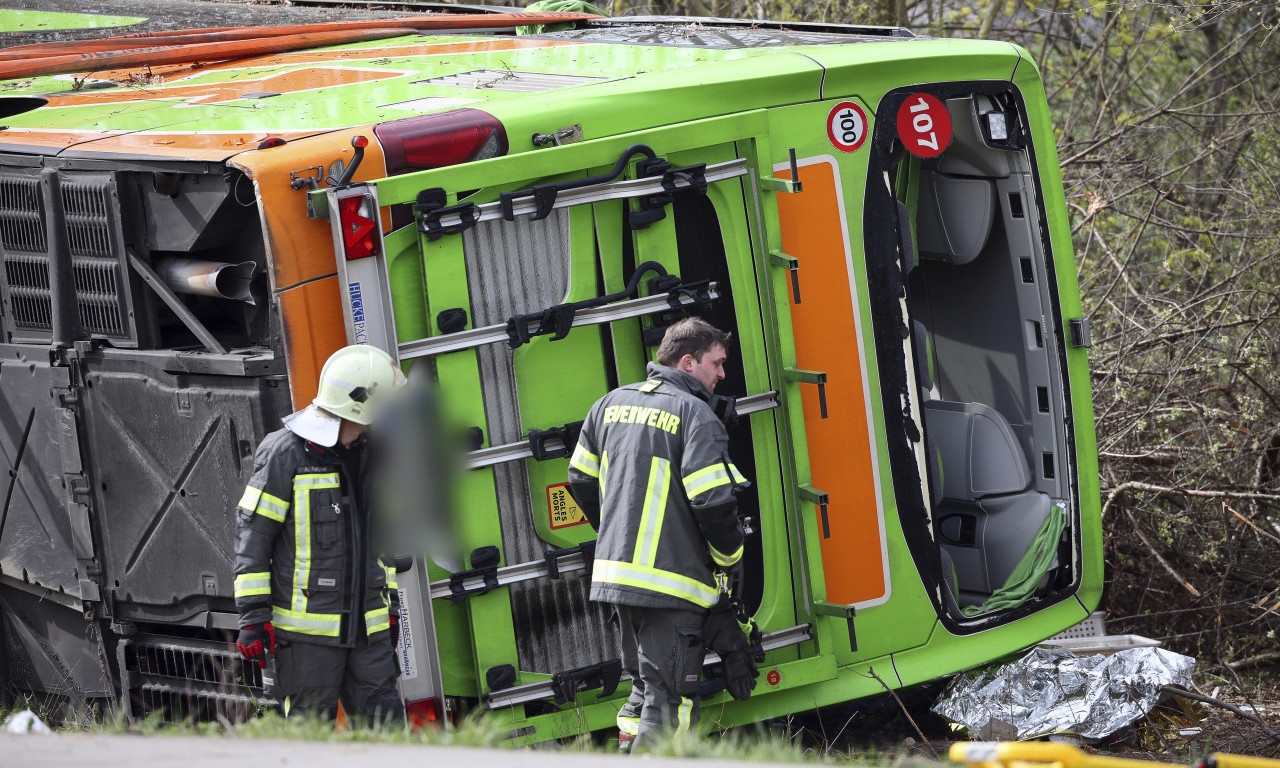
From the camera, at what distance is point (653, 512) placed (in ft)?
14.0

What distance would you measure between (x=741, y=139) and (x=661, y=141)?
0.97 ft

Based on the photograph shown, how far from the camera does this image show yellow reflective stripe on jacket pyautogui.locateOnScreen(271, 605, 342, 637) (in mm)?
4145

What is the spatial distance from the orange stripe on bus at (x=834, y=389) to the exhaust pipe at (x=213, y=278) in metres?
1.75

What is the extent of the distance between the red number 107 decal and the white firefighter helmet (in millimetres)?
2103

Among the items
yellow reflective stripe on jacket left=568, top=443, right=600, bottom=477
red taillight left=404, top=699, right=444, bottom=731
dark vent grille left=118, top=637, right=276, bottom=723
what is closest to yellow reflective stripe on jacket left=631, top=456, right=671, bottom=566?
yellow reflective stripe on jacket left=568, top=443, right=600, bottom=477

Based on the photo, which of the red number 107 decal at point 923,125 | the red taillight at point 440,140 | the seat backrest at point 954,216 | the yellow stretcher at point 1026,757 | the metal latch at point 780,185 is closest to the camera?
the yellow stretcher at point 1026,757

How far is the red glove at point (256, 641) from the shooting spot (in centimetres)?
403

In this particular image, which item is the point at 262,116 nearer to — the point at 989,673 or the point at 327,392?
the point at 327,392

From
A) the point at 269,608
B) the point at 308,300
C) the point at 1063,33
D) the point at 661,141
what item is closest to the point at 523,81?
the point at 661,141

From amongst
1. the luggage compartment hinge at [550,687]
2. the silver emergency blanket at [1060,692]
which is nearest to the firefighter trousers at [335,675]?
the luggage compartment hinge at [550,687]

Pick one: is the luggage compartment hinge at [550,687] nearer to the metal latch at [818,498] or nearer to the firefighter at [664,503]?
the firefighter at [664,503]

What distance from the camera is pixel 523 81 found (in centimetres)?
495

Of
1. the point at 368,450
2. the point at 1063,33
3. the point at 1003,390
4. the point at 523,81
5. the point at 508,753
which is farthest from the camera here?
the point at 1063,33

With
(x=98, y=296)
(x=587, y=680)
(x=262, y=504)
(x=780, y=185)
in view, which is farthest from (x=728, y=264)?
(x=98, y=296)
